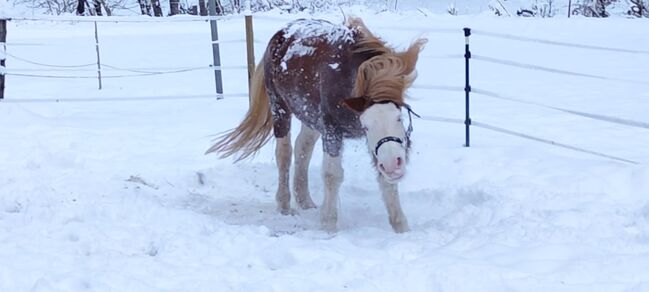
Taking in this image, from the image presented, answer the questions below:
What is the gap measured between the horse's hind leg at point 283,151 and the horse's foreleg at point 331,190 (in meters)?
0.58

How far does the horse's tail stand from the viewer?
5.19 m

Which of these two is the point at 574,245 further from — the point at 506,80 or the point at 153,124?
the point at 506,80

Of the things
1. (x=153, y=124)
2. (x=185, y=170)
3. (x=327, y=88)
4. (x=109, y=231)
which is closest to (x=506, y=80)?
(x=153, y=124)

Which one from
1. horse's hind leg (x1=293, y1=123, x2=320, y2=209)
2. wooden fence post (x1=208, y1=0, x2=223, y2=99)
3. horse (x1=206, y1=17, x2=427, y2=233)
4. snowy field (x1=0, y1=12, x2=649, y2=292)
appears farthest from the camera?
wooden fence post (x1=208, y1=0, x2=223, y2=99)

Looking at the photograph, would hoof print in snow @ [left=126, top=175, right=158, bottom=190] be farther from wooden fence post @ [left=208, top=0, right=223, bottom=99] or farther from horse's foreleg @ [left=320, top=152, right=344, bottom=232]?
wooden fence post @ [left=208, top=0, right=223, bottom=99]

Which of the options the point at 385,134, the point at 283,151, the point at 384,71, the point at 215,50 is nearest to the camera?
the point at 385,134

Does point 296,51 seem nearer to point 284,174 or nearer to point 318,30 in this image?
point 318,30

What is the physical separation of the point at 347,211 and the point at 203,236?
3.83 feet

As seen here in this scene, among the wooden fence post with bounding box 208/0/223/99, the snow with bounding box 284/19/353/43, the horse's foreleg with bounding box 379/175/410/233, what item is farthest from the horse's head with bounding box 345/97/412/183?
the wooden fence post with bounding box 208/0/223/99

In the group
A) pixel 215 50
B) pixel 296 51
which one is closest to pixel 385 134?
pixel 296 51

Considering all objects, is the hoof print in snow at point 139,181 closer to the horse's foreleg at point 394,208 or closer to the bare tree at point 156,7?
the horse's foreleg at point 394,208

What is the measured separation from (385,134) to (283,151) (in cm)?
147

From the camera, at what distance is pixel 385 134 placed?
3.62 metres

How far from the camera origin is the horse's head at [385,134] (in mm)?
3527
